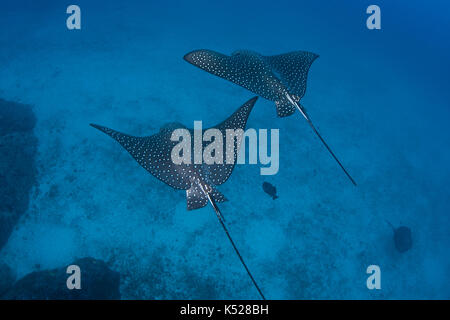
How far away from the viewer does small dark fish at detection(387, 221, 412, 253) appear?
19.4ft

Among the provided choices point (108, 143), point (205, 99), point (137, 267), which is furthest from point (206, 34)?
point (137, 267)

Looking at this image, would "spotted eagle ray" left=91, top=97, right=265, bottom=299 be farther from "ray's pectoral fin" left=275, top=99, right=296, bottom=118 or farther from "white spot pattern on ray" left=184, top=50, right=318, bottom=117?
"white spot pattern on ray" left=184, top=50, right=318, bottom=117

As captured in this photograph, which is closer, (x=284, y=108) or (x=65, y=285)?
(x=65, y=285)

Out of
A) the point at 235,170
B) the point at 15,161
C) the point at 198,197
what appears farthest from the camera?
the point at 235,170

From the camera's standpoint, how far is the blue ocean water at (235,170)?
517cm

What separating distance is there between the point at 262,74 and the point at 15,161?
540cm

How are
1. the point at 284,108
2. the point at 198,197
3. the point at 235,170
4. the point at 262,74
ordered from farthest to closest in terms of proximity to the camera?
the point at 235,170, the point at 262,74, the point at 284,108, the point at 198,197

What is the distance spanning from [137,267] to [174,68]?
5.58m

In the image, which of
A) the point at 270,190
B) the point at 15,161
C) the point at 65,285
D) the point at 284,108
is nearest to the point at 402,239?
the point at 270,190

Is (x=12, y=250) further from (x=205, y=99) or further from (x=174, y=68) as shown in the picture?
(x=174, y=68)

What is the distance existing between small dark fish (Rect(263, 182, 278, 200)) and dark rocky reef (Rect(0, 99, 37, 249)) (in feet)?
16.0

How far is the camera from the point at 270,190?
5.94 meters

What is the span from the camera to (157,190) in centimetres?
569

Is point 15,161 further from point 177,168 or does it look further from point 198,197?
point 198,197
